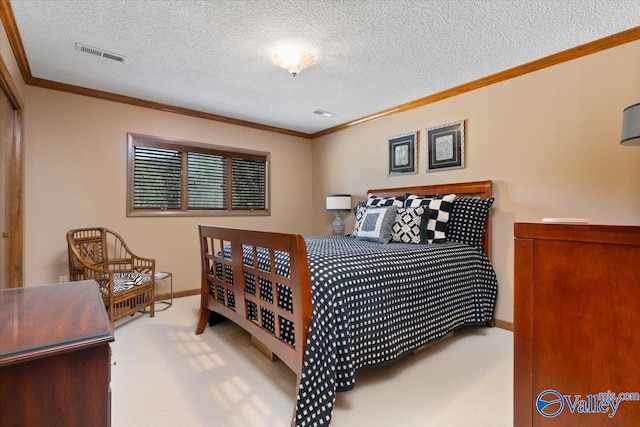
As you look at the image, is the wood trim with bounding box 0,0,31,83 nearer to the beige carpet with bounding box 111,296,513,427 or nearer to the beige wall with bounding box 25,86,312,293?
the beige wall with bounding box 25,86,312,293

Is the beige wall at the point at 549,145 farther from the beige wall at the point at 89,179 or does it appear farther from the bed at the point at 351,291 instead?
the beige wall at the point at 89,179

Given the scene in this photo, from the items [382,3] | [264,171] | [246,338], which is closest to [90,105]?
[264,171]

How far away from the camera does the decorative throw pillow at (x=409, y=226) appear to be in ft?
9.57

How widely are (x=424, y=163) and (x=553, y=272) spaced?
2.66 metres

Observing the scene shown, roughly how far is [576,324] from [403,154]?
2.96 m

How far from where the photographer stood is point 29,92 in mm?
2961

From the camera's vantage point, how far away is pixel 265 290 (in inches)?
77.5

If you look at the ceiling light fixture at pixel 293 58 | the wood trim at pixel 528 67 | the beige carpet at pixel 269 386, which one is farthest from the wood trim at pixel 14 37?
the wood trim at pixel 528 67

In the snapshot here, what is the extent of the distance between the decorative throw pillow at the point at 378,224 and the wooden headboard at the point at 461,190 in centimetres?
58

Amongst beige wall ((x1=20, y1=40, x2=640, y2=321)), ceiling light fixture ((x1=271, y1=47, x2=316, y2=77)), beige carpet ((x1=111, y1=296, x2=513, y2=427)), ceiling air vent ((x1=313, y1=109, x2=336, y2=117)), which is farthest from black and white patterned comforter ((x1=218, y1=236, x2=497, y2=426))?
ceiling air vent ((x1=313, y1=109, x2=336, y2=117))

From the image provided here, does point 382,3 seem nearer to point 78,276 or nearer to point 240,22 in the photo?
point 240,22

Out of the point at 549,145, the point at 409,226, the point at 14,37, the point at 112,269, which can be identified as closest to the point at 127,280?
the point at 112,269

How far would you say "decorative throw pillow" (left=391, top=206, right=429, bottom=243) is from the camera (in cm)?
292

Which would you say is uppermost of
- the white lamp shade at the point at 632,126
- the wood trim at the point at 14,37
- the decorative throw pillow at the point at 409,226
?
the wood trim at the point at 14,37
